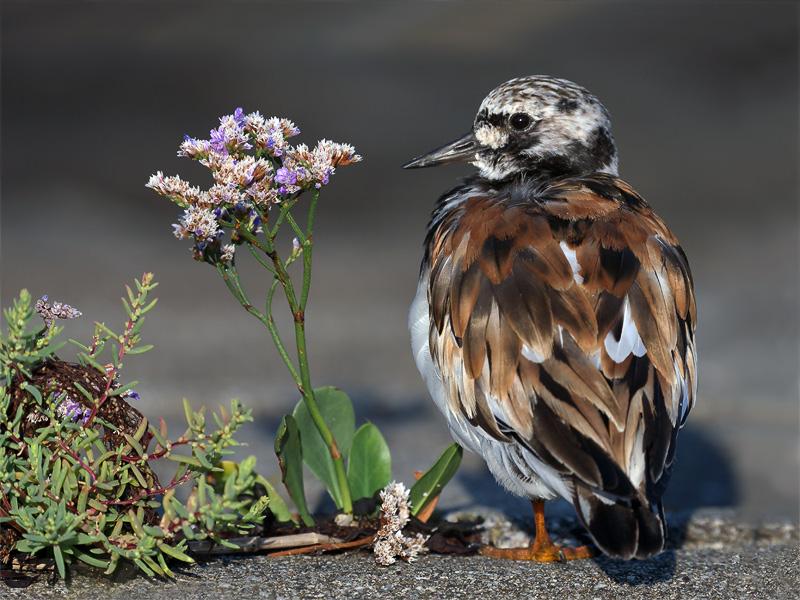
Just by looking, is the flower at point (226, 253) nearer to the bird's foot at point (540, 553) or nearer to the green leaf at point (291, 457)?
the green leaf at point (291, 457)

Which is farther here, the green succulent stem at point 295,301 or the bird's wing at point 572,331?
the green succulent stem at point 295,301

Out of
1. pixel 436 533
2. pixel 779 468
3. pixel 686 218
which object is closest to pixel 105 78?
pixel 686 218

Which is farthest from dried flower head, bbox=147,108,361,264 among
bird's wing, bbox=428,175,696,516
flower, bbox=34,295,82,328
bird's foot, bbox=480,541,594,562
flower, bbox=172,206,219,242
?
bird's foot, bbox=480,541,594,562

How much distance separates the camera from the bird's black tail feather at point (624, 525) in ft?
9.47

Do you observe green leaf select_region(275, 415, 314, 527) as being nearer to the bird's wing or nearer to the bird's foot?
the bird's wing

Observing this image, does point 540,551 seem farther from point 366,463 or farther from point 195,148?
point 195,148

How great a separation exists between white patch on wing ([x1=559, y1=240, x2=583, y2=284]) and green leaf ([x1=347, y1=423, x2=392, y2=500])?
87cm

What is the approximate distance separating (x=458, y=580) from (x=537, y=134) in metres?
1.73

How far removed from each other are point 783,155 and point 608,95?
1.68 m

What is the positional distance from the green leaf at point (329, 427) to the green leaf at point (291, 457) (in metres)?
0.08

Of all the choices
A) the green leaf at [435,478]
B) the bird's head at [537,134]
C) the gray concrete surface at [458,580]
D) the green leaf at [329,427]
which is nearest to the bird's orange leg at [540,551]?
the gray concrete surface at [458,580]

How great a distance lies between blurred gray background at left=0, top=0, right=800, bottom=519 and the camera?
652 cm

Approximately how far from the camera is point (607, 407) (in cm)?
309

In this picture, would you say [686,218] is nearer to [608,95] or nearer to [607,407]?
[608,95]
